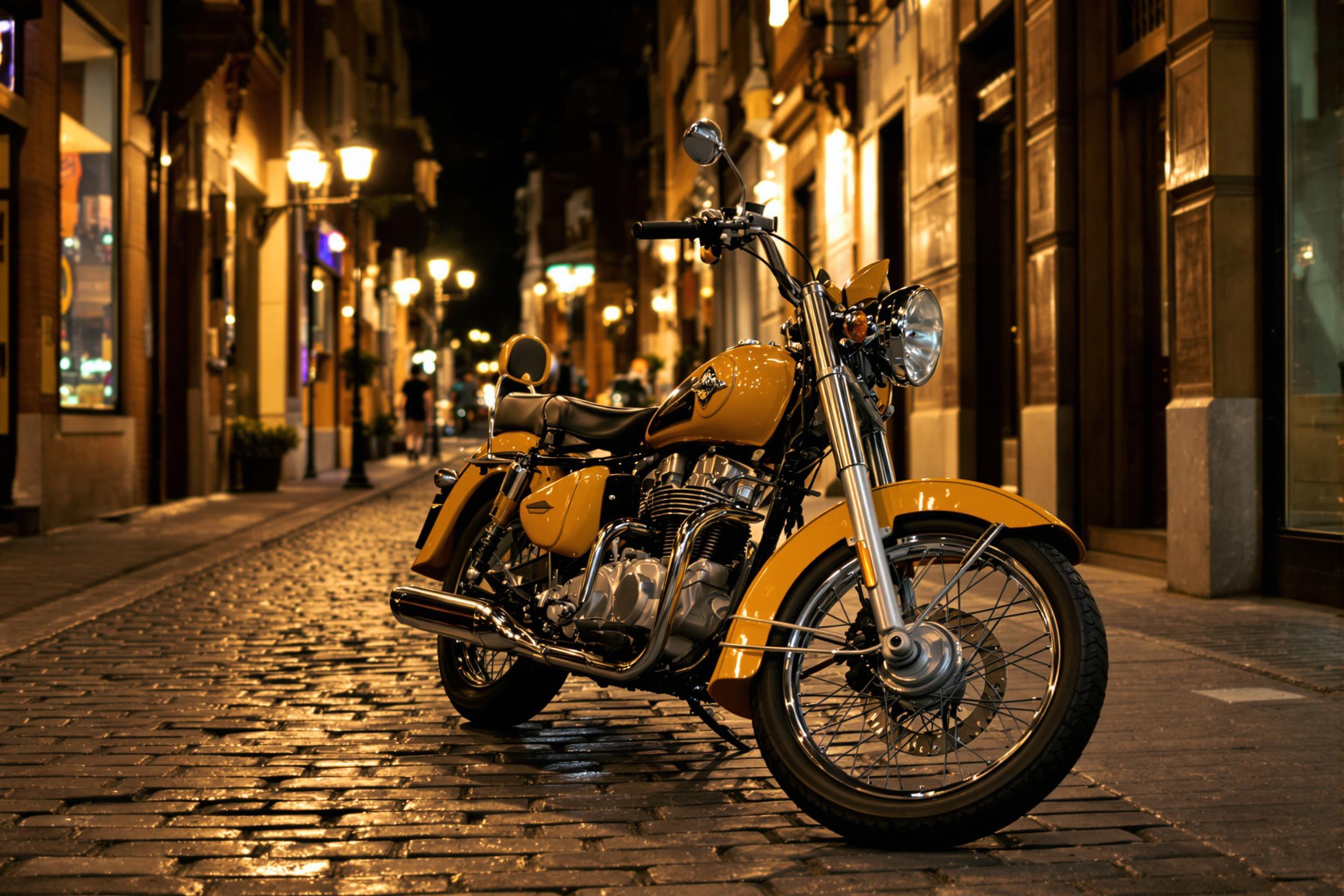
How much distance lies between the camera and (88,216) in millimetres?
14344

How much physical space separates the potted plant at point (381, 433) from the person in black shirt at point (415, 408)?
44.3 inches

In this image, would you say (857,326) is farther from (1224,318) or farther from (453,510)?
(1224,318)

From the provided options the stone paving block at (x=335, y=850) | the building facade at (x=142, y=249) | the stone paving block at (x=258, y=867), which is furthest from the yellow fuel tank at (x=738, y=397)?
the building facade at (x=142, y=249)

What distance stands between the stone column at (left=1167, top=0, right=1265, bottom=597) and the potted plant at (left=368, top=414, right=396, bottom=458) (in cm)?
2358

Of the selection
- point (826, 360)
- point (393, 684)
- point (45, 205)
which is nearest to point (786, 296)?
point (826, 360)

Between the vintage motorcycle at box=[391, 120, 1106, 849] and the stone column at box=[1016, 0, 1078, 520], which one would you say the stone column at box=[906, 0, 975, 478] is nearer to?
the stone column at box=[1016, 0, 1078, 520]

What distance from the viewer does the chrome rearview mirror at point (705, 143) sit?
397 cm

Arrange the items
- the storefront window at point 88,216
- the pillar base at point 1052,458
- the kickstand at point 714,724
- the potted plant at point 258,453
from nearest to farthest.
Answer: the kickstand at point 714,724, the pillar base at point 1052,458, the storefront window at point 88,216, the potted plant at point 258,453

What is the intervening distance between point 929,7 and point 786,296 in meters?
10.6

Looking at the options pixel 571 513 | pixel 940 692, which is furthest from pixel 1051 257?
pixel 940 692

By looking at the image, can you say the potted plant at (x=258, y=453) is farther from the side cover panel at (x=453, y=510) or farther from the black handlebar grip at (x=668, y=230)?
the black handlebar grip at (x=668, y=230)

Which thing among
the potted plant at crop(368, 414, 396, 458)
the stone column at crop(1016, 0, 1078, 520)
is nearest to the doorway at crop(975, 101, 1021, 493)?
the stone column at crop(1016, 0, 1078, 520)

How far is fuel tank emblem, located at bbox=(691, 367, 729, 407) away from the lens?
159 inches

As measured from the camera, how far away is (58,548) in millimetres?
11359
